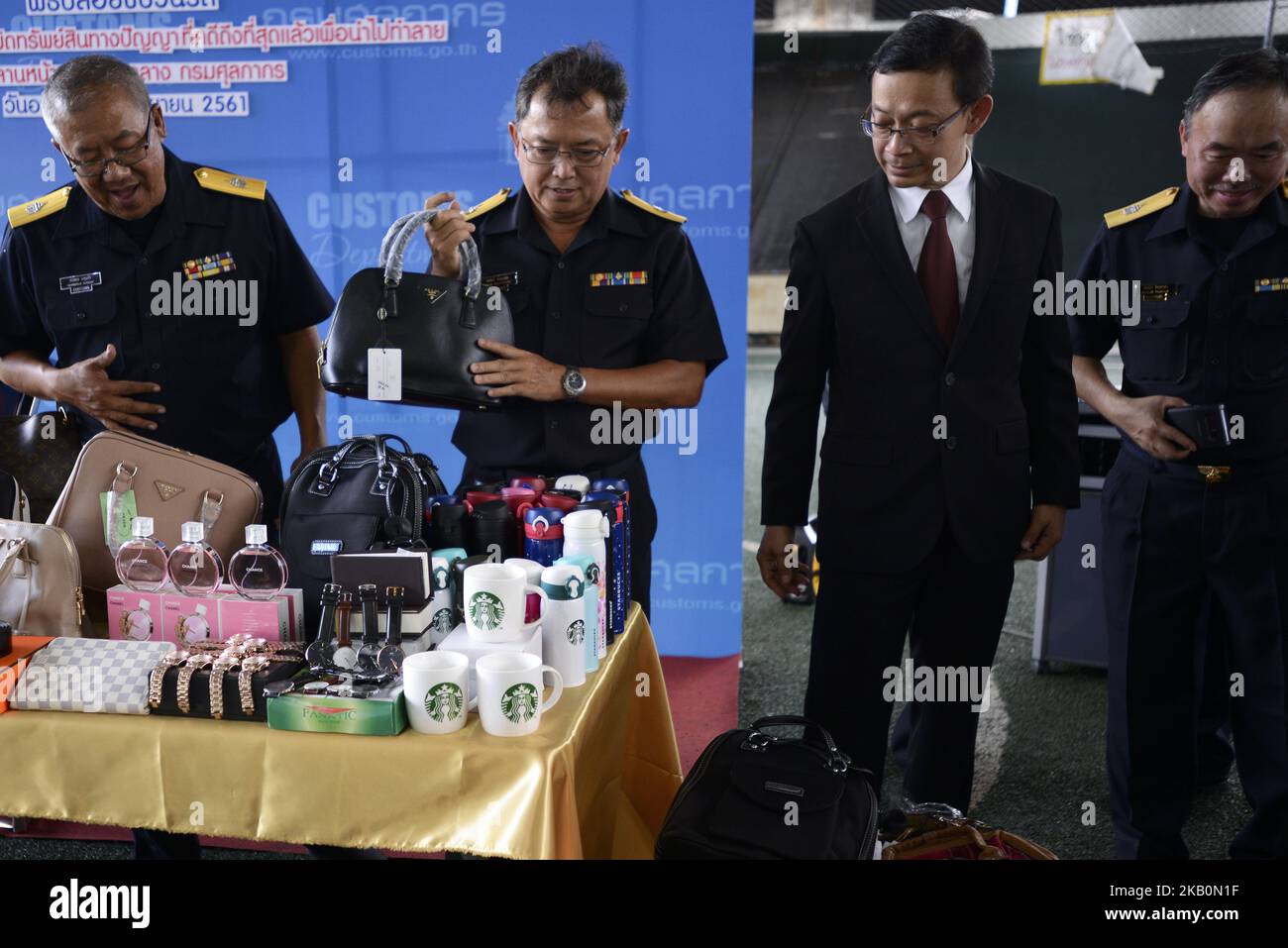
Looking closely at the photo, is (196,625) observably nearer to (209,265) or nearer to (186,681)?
(186,681)

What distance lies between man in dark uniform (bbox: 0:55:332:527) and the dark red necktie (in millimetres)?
1375

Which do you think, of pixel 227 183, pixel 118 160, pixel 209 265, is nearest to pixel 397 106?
pixel 227 183

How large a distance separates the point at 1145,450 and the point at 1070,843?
3.31 feet

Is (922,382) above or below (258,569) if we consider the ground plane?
above

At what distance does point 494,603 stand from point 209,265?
1.35 m

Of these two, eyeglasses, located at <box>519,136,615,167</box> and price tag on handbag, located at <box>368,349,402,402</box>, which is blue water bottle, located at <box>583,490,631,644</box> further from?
eyeglasses, located at <box>519,136,615,167</box>

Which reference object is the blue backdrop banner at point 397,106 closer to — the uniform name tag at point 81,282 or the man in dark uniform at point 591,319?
the man in dark uniform at point 591,319

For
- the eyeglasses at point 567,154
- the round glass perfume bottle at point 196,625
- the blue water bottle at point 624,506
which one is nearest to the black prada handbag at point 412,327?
the eyeglasses at point 567,154

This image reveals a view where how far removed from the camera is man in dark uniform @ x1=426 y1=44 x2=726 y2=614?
2.25m

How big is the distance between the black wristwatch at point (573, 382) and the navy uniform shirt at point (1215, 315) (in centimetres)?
119

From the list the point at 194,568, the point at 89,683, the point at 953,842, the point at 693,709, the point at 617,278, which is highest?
the point at 617,278

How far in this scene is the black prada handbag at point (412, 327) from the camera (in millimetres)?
2045

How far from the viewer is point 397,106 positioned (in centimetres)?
347

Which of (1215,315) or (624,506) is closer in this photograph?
(624,506)
